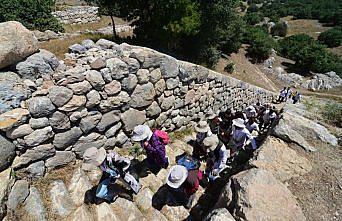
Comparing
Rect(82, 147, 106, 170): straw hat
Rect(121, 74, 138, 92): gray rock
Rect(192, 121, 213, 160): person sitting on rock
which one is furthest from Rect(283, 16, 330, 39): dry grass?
Rect(82, 147, 106, 170): straw hat

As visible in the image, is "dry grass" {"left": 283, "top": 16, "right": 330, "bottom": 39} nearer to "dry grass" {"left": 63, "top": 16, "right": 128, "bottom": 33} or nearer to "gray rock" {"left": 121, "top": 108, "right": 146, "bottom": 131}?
"dry grass" {"left": 63, "top": 16, "right": 128, "bottom": 33}

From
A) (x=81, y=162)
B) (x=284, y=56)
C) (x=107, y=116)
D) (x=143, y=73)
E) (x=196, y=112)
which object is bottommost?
(x=284, y=56)

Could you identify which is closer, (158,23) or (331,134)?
(331,134)

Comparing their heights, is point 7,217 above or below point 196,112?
above

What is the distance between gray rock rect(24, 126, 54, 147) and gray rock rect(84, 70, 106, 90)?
1246 millimetres

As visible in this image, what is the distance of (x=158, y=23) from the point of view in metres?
15.7

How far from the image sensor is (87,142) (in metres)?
5.80

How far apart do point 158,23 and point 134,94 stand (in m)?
10.3

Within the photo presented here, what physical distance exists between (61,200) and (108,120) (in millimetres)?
1987

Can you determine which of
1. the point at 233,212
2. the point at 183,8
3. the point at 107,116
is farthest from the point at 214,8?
the point at 233,212

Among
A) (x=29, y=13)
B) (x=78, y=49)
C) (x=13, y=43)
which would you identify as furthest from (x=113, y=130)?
(x=29, y=13)

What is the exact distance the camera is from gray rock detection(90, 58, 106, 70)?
5641 millimetres

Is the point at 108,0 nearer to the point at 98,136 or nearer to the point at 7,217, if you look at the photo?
the point at 98,136

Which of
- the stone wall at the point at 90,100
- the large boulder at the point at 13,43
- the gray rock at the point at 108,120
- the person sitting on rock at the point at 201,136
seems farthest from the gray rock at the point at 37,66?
the person sitting on rock at the point at 201,136
